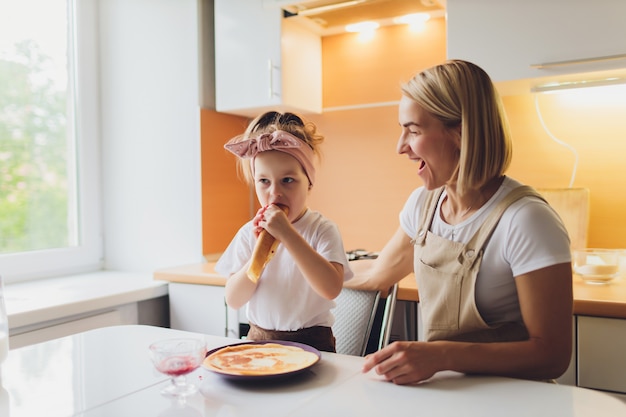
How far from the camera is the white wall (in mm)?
2625

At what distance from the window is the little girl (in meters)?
1.50

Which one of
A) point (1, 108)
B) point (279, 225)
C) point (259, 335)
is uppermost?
point (1, 108)

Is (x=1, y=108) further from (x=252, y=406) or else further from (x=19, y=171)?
(x=252, y=406)

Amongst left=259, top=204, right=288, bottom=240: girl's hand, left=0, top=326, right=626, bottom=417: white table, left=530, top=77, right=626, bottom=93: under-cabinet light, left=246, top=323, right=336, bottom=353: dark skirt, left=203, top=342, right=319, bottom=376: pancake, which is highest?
left=530, top=77, right=626, bottom=93: under-cabinet light

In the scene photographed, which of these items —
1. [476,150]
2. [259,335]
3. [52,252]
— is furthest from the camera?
[52,252]

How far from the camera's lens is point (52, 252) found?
8.57 feet

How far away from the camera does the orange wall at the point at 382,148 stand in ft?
6.96

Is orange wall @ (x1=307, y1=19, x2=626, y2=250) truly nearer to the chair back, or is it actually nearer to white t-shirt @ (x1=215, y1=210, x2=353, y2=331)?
the chair back

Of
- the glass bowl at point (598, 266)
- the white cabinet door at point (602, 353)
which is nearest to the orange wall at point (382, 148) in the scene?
the glass bowl at point (598, 266)

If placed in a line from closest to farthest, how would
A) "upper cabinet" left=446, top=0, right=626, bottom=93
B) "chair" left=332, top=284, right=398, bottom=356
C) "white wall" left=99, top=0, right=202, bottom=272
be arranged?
"chair" left=332, top=284, right=398, bottom=356
"upper cabinet" left=446, top=0, right=626, bottom=93
"white wall" left=99, top=0, right=202, bottom=272

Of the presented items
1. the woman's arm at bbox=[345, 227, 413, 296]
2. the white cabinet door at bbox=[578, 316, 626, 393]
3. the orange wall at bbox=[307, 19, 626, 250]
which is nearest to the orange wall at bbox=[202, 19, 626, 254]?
the orange wall at bbox=[307, 19, 626, 250]

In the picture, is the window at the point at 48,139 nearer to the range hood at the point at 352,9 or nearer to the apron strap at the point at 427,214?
the range hood at the point at 352,9

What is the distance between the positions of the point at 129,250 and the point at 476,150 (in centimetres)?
209

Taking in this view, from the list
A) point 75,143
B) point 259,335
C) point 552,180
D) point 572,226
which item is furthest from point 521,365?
point 75,143
